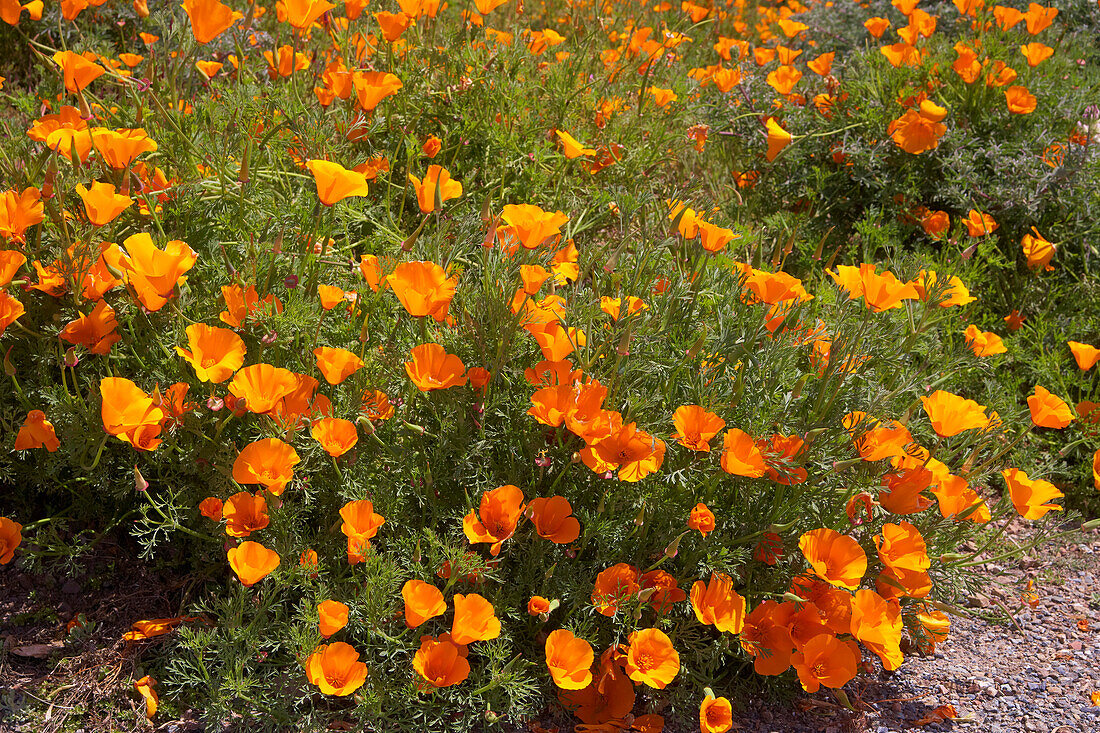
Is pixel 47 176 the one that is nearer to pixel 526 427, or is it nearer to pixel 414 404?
pixel 414 404

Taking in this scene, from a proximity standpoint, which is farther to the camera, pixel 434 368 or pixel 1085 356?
pixel 1085 356

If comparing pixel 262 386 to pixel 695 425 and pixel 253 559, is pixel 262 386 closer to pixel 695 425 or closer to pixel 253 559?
pixel 253 559

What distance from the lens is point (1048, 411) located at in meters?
1.93

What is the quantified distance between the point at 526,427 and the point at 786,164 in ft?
6.60

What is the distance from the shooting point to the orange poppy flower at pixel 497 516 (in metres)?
1.67

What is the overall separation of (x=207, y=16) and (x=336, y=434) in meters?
1.03

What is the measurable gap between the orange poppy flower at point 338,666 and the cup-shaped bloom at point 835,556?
0.93m

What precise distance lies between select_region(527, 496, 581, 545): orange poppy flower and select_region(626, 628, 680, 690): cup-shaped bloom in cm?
25

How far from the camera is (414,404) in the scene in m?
1.93

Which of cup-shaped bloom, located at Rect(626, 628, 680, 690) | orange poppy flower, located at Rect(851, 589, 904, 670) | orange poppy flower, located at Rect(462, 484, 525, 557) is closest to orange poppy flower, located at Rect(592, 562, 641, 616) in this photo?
cup-shaped bloom, located at Rect(626, 628, 680, 690)

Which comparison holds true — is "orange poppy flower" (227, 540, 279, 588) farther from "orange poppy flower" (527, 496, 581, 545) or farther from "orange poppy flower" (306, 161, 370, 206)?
"orange poppy flower" (306, 161, 370, 206)

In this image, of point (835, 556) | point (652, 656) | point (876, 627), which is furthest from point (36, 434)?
point (876, 627)

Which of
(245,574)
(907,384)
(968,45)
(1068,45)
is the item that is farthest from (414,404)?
(1068,45)

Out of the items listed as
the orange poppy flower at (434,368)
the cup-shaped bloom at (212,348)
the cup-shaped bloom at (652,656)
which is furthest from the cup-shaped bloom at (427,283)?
Result: the cup-shaped bloom at (652,656)
